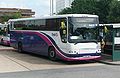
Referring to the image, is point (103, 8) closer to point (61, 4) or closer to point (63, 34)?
point (61, 4)

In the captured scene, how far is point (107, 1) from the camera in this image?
5809cm

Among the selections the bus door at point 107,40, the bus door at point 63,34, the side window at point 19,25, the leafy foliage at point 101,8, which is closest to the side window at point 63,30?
the bus door at point 63,34

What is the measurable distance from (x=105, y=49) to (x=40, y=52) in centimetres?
424

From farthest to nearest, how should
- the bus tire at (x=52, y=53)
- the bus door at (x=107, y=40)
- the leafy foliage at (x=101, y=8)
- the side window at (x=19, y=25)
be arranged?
the leafy foliage at (x=101, y=8), the side window at (x=19, y=25), the bus door at (x=107, y=40), the bus tire at (x=52, y=53)

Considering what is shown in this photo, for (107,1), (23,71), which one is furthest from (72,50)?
(107,1)

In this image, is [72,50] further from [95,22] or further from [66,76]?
[66,76]

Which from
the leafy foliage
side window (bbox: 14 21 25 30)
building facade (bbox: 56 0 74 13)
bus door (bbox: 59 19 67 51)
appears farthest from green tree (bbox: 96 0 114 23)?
bus door (bbox: 59 19 67 51)

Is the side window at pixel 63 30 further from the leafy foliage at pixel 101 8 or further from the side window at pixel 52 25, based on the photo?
the leafy foliage at pixel 101 8

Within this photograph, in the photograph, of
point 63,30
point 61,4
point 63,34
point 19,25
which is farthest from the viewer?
point 61,4

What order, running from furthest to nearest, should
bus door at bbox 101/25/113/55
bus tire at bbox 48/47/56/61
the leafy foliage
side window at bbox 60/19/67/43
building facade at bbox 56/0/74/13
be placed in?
building facade at bbox 56/0/74/13
the leafy foliage
bus door at bbox 101/25/113/55
bus tire at bbox 48/47/56/61
side window at bbox 60/19/67/43

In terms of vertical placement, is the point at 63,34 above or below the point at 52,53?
above

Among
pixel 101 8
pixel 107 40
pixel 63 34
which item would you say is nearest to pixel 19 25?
pixel 107 40

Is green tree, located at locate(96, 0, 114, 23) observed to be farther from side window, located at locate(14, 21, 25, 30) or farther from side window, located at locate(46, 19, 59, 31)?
side window, located at locate(46, 19, 59, 31)

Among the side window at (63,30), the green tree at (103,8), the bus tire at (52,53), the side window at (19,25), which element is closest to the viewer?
the side window at (63,30)
